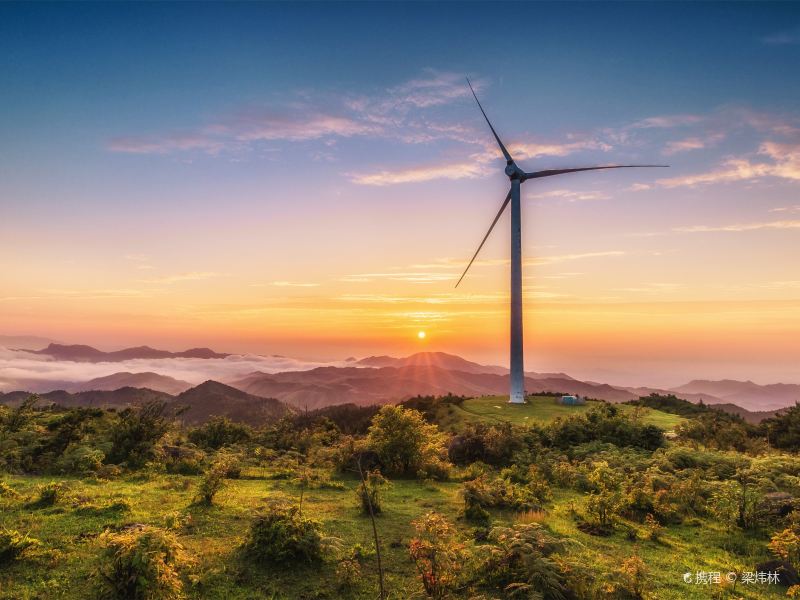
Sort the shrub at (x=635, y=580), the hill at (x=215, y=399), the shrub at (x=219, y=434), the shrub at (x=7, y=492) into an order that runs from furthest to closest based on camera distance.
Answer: the hill at (x=215, y=399)
the shrub at (x=219, y=434)
the shrub at (x=7, y=492)
the shrub at (x=635, y=580)

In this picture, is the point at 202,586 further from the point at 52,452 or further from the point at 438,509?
the point at 52,452

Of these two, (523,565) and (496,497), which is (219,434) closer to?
(496,497)

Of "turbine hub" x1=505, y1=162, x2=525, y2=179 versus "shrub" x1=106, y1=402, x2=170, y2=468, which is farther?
"turbine hub" x1=505, y1=162, x2=525, y2=179

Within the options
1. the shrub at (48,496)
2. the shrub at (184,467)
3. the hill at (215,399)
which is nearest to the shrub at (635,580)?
the shrub at (48,496)

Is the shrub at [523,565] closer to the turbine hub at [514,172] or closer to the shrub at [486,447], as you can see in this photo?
the shrub at [486,447]

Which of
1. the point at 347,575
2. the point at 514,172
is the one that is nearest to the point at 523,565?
the point at 347,575

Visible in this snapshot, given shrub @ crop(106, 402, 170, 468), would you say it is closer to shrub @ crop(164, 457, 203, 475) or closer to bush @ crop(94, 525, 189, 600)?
shrub @ crop(164, 457, 203, 475)

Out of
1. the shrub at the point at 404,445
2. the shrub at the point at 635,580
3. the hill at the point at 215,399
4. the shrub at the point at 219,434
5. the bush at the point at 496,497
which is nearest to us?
the shrub at the point at 635,580

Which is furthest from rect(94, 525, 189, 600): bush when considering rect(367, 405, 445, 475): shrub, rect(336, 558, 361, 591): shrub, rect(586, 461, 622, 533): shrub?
rect(367, 405, 445, 475): shrub
